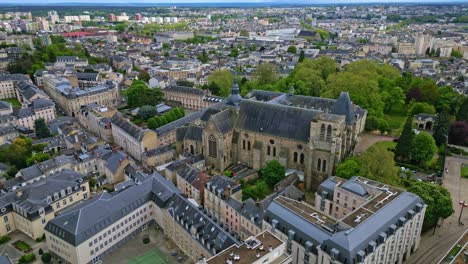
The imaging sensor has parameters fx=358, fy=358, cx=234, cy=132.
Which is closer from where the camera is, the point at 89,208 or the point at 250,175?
the point at 89,208

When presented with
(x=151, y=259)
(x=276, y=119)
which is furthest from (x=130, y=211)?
(x=276, y=119)

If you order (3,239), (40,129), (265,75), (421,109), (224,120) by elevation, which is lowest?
(3,239)

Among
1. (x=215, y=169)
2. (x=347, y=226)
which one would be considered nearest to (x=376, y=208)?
(x=347, y=226)

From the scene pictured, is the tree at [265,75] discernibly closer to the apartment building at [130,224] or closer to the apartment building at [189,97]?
the apartment building at [189,97]

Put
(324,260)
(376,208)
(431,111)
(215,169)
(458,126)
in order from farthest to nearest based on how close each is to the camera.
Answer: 1. (431,111)
2. (458,126)
3. (215,169)
4. (376,208)
5. (324,260)

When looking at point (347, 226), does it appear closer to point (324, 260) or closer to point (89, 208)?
point (324, 260)

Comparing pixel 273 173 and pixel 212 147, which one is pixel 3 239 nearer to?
pixel 212 147
